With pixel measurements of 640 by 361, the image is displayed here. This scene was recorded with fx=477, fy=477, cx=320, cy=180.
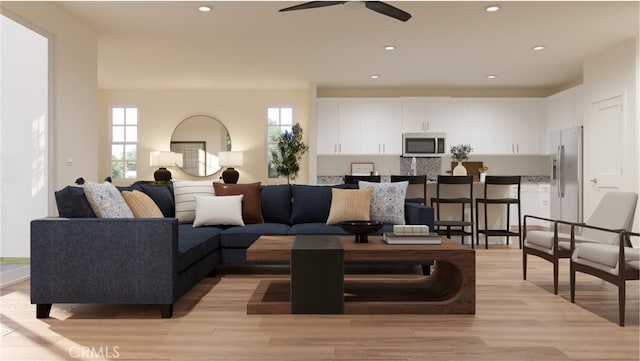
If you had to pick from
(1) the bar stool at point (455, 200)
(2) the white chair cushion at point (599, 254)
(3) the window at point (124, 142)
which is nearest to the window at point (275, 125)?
(3) the window at point (124, 142)

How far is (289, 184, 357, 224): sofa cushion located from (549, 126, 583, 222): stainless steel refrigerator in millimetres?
4703

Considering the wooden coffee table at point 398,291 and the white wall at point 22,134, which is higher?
the white wall at point 22,134

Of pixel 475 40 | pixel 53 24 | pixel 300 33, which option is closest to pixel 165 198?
pixel 53 24

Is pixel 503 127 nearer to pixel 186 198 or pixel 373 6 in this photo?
pixel 373 6

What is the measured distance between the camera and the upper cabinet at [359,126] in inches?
356

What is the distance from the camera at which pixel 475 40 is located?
20.2 feet

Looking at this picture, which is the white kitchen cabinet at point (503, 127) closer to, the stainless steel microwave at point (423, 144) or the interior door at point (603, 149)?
the stainless steel microwave at point (423, 144)

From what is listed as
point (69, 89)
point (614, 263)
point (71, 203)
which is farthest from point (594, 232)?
point (69, 89)

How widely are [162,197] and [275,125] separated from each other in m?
4.98

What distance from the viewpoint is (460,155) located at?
8.05 m

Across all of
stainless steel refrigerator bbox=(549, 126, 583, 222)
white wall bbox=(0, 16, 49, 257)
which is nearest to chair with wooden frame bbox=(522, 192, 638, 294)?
stainless steel refrigerator bbox=(549, 126, 583, 222)

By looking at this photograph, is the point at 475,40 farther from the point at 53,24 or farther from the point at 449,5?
the point at 53,24

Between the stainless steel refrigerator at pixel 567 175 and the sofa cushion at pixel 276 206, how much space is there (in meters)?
5.02

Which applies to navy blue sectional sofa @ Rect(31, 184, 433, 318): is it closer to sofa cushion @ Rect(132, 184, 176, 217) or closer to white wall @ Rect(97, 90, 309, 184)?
sofa cushion @ Rect(132, 184, 176, 217)
